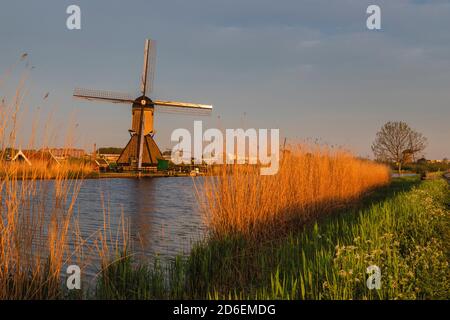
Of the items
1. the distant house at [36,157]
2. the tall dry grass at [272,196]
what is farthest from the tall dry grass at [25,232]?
the tall dry grass at [272,196]

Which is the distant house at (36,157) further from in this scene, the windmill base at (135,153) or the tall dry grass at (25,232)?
the windmill base at (135,153)

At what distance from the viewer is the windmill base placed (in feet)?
93.1

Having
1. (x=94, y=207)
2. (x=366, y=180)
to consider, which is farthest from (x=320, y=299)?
(x=366, y=180)

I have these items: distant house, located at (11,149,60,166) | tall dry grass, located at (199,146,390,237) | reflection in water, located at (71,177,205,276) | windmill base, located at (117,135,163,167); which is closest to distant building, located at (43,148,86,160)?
distant house, located at (11,149,60,166)

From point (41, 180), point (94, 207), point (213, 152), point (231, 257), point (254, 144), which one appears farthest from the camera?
point (94, 207)

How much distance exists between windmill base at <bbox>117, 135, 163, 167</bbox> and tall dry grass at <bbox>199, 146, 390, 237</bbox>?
830 inches

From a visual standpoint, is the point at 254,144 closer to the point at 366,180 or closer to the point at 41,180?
the point at 41,180

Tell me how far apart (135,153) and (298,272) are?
83.8 feet

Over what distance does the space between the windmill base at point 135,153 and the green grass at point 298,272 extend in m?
24.0

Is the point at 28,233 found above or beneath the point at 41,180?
beneath

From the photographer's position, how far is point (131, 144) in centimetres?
2847

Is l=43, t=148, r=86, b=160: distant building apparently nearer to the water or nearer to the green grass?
the water

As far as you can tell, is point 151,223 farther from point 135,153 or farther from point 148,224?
point 135,153
